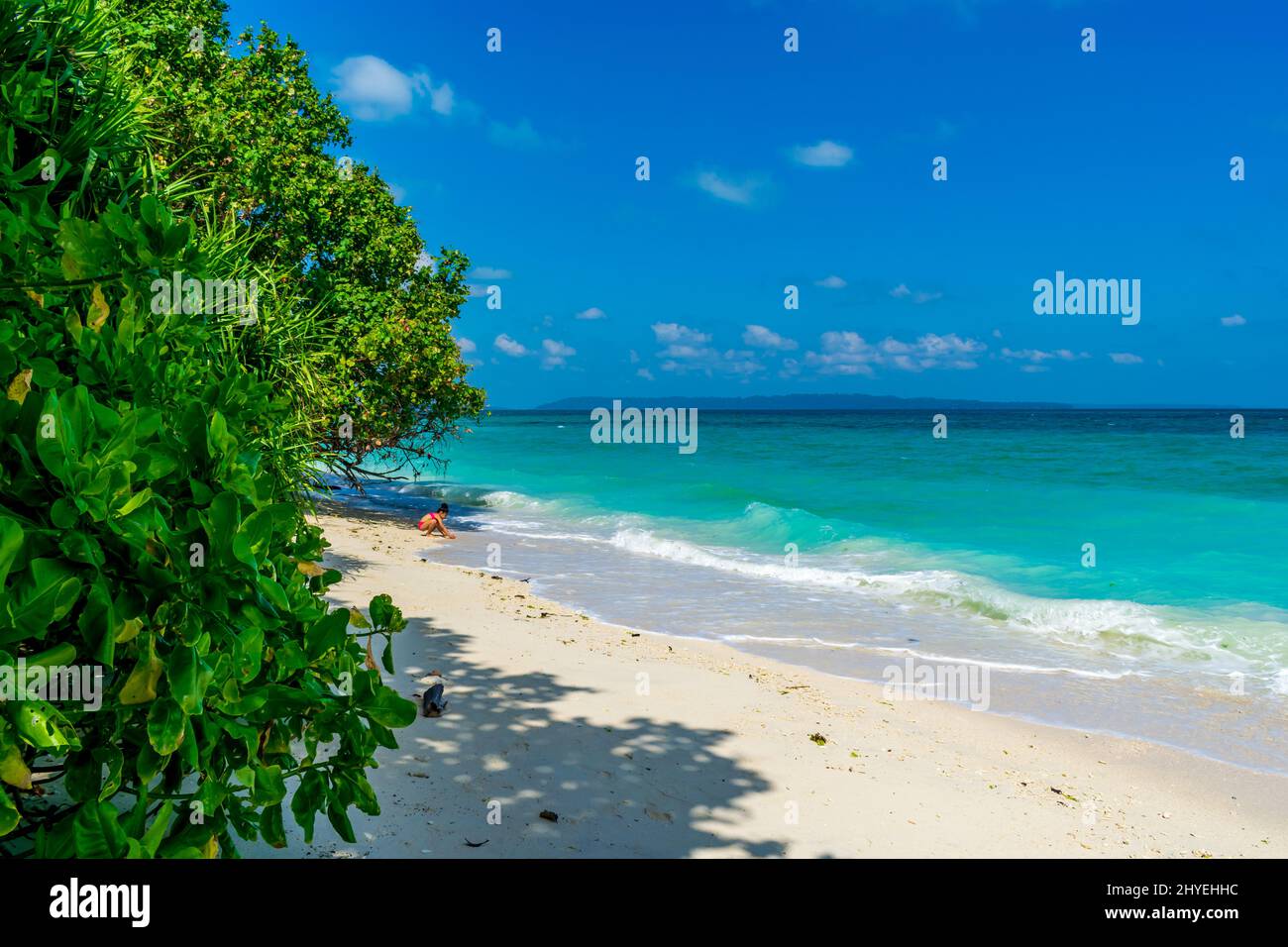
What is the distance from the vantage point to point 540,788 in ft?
18.4

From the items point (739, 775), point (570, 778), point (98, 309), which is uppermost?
point (98, 309)

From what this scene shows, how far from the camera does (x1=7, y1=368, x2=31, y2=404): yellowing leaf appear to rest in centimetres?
197

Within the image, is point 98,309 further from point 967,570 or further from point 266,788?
point 967,570

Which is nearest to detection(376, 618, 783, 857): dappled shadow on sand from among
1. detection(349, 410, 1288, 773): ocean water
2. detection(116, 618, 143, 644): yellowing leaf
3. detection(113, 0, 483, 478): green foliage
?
detection(116, 618, 143, 644): yellowing leaf

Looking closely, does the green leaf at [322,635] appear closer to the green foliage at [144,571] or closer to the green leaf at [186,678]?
the green foliage at [144,571]

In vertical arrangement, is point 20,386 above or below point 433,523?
above

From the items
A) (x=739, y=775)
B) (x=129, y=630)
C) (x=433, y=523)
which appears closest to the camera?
(x=129, y=630)

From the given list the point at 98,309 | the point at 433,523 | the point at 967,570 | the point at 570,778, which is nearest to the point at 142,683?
the point at 98,309

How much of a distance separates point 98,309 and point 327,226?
15333 millimetres

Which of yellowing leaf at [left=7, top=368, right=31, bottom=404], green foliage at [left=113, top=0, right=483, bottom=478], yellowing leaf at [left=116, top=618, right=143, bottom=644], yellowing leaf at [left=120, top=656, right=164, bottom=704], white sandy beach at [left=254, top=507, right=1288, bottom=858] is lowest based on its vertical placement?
white sandy beach at [left=254, top=507, right=1288, bottom=858]

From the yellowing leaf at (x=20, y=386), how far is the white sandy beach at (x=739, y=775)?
9.20 ft

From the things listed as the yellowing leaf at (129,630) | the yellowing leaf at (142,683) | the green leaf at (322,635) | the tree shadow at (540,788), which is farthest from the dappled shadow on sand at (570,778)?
the yellowing leaf at (129,630)

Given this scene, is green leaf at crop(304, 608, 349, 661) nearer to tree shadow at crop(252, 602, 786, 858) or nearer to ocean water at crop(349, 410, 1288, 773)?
tree shadow at crop(252, 602, 786, 858)

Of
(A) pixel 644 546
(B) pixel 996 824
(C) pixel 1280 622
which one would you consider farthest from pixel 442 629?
(C) pixel 1280 622
